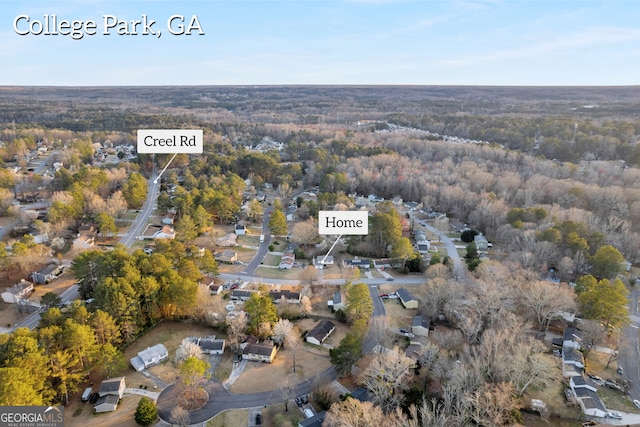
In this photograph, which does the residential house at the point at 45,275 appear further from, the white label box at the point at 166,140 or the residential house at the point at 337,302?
the residential house at the point at 337,302

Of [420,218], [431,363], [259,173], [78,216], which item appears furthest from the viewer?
[259,173]

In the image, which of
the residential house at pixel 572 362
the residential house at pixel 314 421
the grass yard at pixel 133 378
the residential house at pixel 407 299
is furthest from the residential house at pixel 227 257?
the residential house at pixel 572 362

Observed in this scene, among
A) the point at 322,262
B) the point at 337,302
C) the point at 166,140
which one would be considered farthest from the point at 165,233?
the point at 337,302

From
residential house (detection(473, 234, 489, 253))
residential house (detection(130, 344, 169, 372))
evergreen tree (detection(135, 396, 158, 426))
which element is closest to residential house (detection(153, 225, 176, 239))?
residential house (detection(130, 344, 169, 372))

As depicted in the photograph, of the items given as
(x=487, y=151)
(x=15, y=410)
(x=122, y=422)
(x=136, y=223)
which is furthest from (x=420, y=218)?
(x=15, y=410)

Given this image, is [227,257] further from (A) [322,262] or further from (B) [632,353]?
(B) [632,353]

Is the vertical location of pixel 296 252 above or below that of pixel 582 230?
below

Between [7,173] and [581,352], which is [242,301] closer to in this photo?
[581,352]
